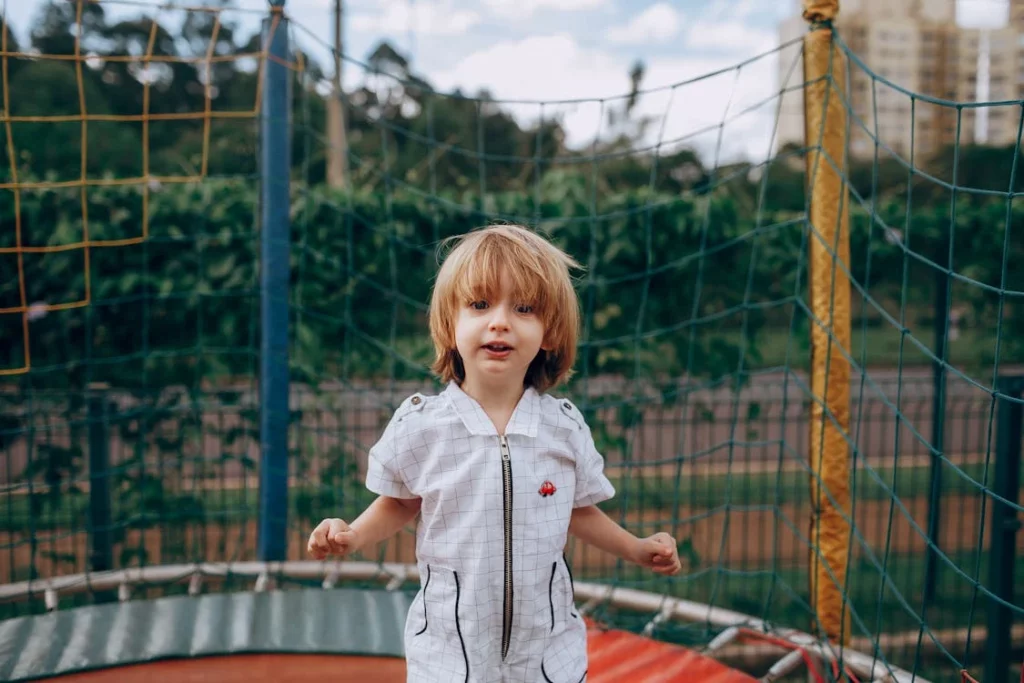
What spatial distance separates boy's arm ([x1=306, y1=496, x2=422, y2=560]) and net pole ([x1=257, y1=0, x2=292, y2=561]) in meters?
1.56

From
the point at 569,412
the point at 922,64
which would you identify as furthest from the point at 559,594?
the point at 922,64

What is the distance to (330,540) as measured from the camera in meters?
1.38

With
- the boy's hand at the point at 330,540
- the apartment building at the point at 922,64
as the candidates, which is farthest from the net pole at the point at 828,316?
the apartment building at the point at 922,64

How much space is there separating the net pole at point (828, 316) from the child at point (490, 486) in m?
0.95

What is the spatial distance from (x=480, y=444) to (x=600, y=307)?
8.45 ft

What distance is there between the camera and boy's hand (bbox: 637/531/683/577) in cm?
150

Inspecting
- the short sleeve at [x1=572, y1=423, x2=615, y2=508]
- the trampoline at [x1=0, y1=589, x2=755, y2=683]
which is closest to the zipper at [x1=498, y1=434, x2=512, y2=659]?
the short sleeve at [x1=572, y1=423, x2=615, y2=508]

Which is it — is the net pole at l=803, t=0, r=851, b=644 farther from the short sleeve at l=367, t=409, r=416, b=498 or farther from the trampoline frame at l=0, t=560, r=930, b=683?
the short sleeve at l=367, t=409, r=416, b=498

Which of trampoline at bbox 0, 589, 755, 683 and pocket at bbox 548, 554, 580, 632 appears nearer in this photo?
pocket at bbox 548, 554, 580, 632

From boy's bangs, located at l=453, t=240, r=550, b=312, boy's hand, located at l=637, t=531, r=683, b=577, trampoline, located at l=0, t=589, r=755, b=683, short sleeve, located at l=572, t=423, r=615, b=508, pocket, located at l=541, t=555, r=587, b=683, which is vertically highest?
boy's bangs, located at l=453, t=240, r=550, b=312

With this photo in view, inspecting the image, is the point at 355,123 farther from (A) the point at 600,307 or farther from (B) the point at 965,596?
(B) the point at 965,596

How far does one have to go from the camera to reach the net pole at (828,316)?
2.24 m

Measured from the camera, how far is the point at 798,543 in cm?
457

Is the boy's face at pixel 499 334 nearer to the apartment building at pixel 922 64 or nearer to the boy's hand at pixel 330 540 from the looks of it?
the boy's hand at pixel 330 540
